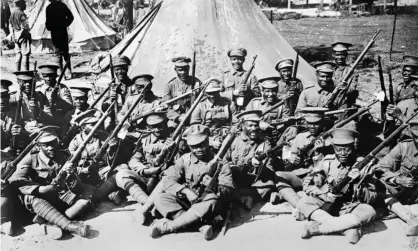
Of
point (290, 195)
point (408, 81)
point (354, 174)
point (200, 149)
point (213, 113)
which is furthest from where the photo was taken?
point (213, 113)

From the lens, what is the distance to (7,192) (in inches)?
280

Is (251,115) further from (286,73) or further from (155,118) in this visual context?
(286,73)

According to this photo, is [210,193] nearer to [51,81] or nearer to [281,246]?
[281,246]

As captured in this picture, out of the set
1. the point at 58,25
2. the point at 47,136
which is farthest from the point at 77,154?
the point at 58,25

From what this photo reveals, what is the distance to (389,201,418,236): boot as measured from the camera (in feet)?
21.6

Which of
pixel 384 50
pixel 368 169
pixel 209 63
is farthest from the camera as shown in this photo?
pixel 384 50

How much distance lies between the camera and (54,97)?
32.5 ft

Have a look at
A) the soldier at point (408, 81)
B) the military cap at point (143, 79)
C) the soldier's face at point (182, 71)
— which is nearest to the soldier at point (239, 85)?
the soldier's face at point (182, 71)

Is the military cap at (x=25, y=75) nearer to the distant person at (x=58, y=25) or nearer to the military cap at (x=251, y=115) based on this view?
the military cap at (x=251, y=115)

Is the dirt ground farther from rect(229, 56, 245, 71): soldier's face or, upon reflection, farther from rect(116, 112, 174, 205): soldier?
rect(229, 56, 245, 71): soldier's face

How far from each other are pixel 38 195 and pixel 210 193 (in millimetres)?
2582

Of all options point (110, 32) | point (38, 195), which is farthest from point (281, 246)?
point (110, 32)

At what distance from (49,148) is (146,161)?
6.00ft

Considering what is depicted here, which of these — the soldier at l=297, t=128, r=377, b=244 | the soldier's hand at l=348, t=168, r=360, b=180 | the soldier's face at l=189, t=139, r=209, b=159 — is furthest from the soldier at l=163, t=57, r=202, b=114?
the soldier's hand at l=348, t=168, r=360, b=180
